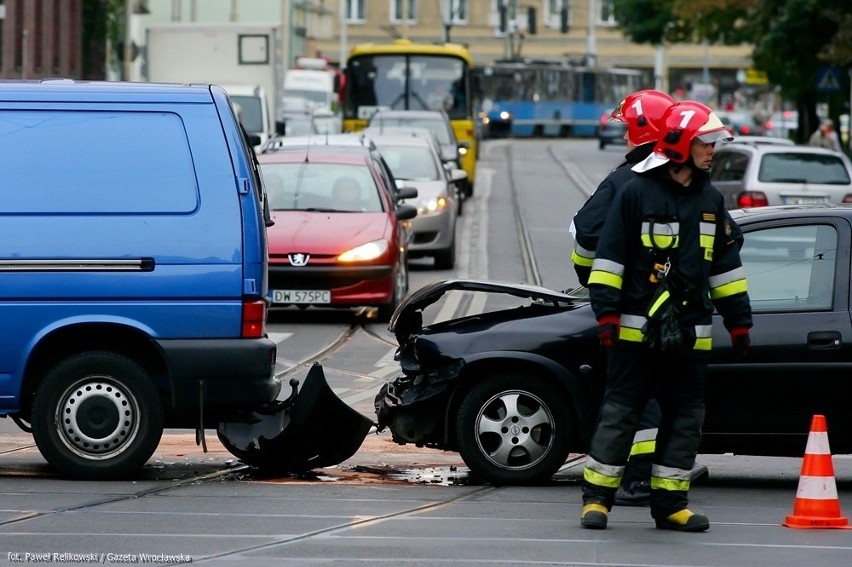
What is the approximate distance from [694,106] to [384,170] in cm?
1147

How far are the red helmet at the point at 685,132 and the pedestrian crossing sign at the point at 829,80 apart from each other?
32.3 meters

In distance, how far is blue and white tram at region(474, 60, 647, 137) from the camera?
75.8 meters

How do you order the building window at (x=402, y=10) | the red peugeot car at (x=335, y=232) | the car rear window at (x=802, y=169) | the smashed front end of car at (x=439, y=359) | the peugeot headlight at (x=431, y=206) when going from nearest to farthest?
the smashed front end of car at (x=439, y=359) < the red peugeot car at (x=335, y=232) < the peugeot headlight at (x=431, y=206) < the car rear window at (x=802, y=169) < the building window at (x=402, y=10)

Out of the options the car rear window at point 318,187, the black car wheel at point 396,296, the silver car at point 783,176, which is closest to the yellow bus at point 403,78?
the silver car at point 783,176

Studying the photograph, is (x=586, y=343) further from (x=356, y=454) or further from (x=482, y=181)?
(x=482, y=181)

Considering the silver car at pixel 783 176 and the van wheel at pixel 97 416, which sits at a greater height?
the silver car at pixel 783 176

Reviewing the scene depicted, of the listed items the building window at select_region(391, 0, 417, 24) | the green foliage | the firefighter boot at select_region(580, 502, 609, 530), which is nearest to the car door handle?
the firefighter boot at select_region(580, 502, 609, 530)

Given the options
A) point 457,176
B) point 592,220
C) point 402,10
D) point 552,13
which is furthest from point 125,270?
point 402,10

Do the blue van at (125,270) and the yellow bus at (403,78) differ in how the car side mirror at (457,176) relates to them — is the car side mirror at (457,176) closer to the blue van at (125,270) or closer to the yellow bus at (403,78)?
the yellow bus at (403,78)

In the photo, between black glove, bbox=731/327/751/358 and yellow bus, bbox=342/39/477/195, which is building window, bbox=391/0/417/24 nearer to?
yellow bus, bbox=342/39/477/195

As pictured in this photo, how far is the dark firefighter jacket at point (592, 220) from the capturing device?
827 centimetres

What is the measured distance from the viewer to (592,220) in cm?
828

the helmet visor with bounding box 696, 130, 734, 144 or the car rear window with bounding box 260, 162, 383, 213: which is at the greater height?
the helmet visor with bounding box 696, 130, 734, 144

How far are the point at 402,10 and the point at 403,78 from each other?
222ft
